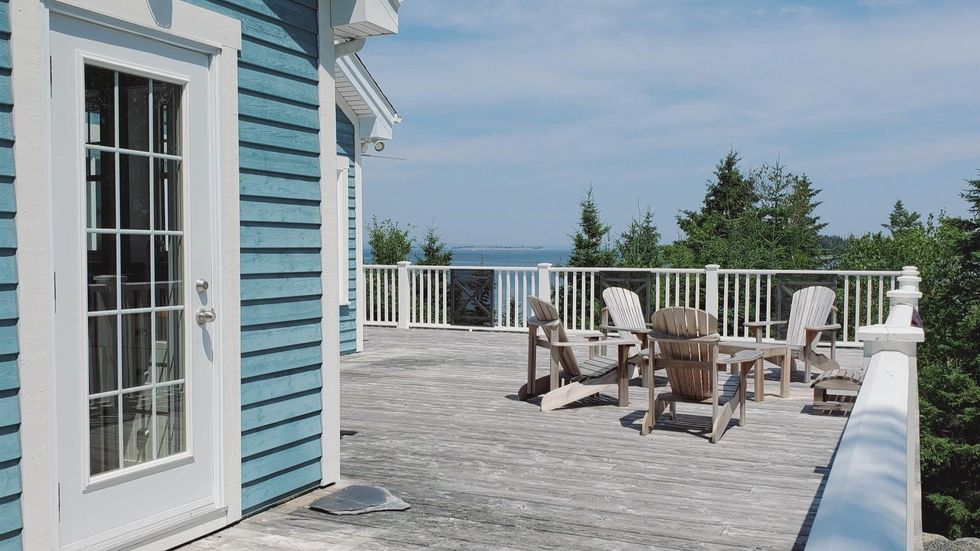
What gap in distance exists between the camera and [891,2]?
23391 millimetres

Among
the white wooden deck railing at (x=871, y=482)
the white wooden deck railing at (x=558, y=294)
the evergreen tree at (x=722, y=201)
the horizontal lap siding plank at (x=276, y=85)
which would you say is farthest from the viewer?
the evergreen tree at (x=722, y=201)

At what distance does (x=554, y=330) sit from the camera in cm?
652

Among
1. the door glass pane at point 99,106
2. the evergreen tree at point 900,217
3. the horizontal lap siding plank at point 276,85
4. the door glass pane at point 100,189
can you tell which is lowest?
the door glass pane at point 100,189

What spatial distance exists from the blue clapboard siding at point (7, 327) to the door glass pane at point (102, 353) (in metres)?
0.33

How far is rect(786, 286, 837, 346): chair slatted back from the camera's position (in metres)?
7.62

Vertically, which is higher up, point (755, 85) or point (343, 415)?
point (755, 85)

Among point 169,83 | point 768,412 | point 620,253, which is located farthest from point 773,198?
point 169,83

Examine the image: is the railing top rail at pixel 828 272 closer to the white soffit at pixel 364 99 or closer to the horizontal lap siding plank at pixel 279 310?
the white soffit at pixel 364 99

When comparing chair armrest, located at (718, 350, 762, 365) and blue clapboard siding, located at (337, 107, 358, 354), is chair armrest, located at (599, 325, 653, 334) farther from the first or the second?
blue clapboard siding, located at (337, 107, 358, 354)

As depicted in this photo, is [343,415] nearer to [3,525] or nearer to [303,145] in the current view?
[303,145]

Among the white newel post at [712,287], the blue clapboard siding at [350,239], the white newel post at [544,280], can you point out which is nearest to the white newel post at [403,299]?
the white newel post at [544,280]

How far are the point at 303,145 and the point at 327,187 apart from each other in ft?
0.87

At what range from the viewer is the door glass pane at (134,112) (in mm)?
3344

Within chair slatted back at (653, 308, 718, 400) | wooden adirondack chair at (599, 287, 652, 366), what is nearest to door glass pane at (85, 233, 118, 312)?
chair slatted back at (653, 308, 718, 400)
